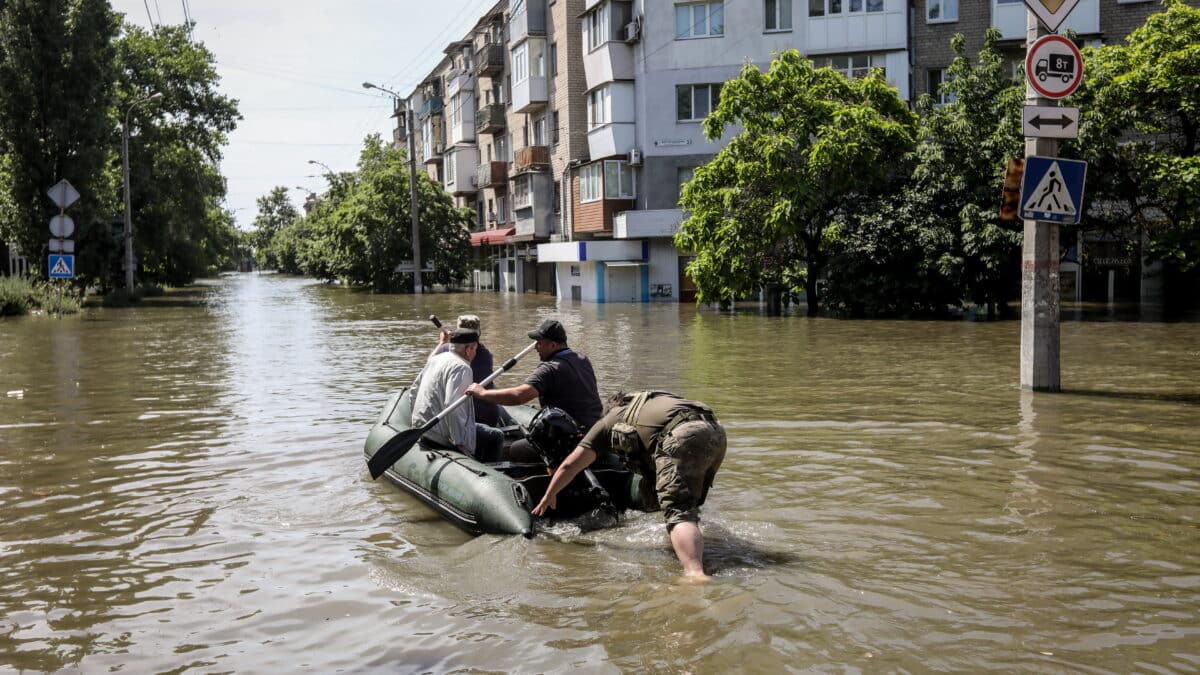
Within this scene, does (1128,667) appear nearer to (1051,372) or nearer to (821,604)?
(821,604)

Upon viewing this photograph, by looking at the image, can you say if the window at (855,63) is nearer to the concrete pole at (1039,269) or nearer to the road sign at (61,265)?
the road sign at (61,265)

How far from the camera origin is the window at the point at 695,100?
4131cm

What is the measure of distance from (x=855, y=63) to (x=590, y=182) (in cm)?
1144

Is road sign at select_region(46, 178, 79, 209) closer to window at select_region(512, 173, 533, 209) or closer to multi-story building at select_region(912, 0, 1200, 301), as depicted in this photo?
multi-story building at select_region(912, 0, 1200, 301)

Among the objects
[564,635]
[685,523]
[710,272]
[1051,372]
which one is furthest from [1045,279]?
[710,272]

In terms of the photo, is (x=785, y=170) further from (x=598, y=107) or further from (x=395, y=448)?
(x=395, y=448)

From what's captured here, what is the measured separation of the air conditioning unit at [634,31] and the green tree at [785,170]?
10523mm

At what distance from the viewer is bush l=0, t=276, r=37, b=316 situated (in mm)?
32812

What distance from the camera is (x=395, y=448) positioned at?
8766 millimetres

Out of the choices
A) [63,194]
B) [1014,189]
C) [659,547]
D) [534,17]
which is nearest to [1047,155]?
[1014,189]

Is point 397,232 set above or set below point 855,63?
below

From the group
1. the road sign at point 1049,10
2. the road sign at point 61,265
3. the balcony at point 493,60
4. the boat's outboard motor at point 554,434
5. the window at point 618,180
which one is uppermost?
the balcony at point 493,60

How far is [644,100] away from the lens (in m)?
41.7

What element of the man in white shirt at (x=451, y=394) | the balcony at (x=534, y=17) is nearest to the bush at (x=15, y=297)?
the balcony at (x=534, y=17)
